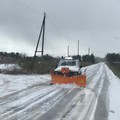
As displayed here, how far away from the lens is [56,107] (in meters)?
12.7

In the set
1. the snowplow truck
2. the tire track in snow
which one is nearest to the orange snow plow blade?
the snowplow truck

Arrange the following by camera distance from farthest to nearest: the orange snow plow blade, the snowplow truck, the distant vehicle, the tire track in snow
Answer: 1. the distant vehicle
2. the snowplow truck
3. the orange snow plow blade
4. the tire track in snow

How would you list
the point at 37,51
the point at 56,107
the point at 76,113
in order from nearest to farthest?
the point at 76,113
the point at 56,107
the point at 37,51

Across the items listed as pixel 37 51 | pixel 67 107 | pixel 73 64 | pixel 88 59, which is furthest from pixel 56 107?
pixel 88 59

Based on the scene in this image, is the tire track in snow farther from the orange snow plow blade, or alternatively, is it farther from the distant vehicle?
the distant vehicle

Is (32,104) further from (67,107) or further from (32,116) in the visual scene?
(32,116)

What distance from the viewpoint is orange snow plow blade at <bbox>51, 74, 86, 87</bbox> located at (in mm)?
22625

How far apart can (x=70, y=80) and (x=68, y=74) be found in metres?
1.02

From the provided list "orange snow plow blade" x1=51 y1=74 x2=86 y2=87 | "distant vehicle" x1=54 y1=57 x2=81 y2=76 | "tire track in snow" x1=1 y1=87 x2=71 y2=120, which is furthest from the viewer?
"distant vehicle" x1=54 y1=57 x2=81 y2=76

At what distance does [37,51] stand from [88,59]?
382ft

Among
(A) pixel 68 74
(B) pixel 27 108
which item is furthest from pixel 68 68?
(B) pixel 27 108

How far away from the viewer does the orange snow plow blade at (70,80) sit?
22625 millimetres

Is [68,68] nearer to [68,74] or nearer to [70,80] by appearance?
[68,74]

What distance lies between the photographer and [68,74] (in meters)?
24.0
